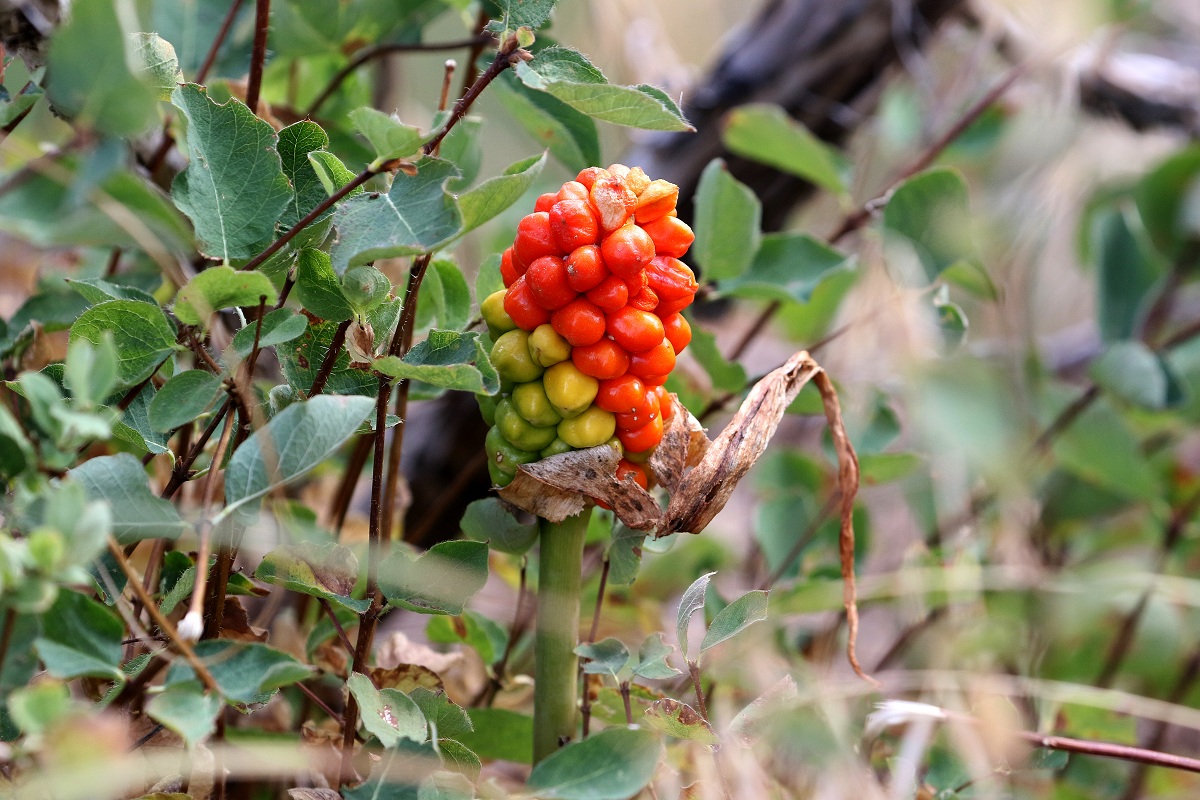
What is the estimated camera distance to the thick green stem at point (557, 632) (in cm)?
48

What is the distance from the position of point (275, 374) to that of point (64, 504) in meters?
0.56

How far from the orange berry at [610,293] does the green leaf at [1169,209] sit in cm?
111

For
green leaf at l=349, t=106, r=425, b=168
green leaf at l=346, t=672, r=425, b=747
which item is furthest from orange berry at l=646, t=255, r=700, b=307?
green leaf at l=346, t=672, r=425, b=747

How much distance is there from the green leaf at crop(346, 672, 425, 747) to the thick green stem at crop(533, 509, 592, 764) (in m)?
0.08

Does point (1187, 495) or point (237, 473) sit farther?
point (1187, 495)

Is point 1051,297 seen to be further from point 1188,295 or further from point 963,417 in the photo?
point 963,417

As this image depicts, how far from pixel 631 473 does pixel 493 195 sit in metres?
0.15

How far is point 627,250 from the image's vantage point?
40 cm

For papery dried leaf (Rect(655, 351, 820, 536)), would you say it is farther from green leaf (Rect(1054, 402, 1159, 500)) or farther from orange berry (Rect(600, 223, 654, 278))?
green leaf (Rect(1054, 402, 1159, 500))

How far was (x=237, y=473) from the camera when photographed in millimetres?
387

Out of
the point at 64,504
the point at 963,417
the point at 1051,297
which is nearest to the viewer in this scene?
the point at 64,504

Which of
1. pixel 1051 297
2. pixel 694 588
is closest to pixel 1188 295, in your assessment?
pixel 1051 297

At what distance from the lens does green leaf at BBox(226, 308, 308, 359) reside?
427 millimetres

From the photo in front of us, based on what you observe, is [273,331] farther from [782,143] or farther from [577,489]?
[782,143]
